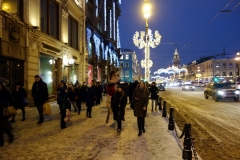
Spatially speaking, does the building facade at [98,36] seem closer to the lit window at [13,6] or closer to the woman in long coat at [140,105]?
the lit window at [13,6]

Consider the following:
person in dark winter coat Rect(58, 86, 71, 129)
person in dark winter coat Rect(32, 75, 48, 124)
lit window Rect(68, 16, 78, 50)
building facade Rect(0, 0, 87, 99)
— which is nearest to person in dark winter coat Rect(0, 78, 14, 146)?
A: person in dark winter coat Rect(58, 86, 71, 129)

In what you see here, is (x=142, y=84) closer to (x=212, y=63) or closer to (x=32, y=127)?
(x=32, y=127)

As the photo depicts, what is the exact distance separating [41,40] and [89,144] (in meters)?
13.0

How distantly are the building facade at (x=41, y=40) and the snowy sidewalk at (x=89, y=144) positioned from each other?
240 inches

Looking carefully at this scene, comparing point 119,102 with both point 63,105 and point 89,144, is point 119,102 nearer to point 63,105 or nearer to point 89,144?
point 63,105

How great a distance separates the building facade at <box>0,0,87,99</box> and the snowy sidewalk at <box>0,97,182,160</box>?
609 centimetres

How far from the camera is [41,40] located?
60.1 ft

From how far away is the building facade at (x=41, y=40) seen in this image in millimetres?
14391

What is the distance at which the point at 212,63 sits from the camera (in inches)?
3954

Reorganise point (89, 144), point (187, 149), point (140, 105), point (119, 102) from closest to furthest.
A: point (187, 149), point (89, 144), point (140, 105), point (119, 102)

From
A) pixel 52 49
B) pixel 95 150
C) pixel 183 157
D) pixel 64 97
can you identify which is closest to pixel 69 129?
pixel 64 97

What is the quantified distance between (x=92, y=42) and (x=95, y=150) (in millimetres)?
30005

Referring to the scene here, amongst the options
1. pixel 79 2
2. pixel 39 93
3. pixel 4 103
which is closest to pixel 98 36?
pixel 79 2

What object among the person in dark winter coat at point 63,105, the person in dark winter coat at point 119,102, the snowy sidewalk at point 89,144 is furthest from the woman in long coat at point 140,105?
the person in dark winter coat at point 63,105
